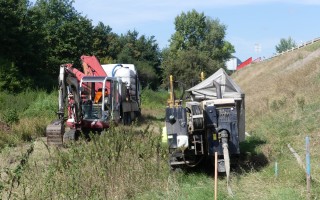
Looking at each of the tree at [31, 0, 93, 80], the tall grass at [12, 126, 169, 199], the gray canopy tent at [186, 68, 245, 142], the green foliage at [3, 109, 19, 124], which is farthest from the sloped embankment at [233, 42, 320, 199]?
the tree at [31, 0, 93, 80]

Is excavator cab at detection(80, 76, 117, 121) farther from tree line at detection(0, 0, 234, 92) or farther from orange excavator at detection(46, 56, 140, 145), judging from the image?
tree line at detection(0, 0, 234, 92)

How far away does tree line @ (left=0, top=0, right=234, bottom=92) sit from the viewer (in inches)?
1738

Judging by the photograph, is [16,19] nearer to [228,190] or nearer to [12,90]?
[12,90]

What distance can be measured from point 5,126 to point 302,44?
46531 millimetres

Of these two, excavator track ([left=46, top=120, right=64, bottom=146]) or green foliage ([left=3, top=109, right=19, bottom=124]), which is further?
green foliage ([left=3, top=109, right=19, bottom=124])

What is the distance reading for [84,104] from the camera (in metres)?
21.4

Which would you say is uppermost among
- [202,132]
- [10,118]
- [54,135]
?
[10,118]

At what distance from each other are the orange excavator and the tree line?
1600 cm

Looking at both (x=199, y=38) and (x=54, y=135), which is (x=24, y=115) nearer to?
(x=54, y=135)

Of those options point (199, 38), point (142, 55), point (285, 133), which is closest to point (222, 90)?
point (285, 133)

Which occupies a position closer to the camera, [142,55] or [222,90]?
[222,90]

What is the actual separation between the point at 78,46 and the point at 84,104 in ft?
135

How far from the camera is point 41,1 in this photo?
75562 millimetres

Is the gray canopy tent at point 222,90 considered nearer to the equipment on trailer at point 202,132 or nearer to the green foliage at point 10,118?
the equipment on trailer at point 202,132
